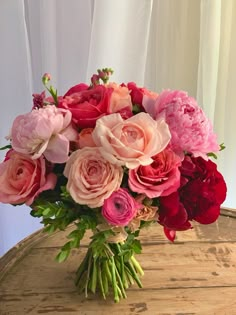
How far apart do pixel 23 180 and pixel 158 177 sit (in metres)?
0.19

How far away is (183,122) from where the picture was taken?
725 millimetres

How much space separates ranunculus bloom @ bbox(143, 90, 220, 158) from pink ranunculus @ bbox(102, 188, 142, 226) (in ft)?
0.34

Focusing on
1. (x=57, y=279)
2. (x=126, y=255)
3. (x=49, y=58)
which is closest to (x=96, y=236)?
(x=126, y=255)

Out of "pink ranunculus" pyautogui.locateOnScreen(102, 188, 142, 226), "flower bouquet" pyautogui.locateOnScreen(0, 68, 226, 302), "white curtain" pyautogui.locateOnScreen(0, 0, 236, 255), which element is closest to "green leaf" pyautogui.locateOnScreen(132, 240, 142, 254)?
"flower bouquet" pyautogui.locateOnScreen(0, 68, 226, 302)

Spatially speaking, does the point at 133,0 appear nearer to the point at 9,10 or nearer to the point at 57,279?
the point at 9,10

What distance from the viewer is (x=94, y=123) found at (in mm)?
730

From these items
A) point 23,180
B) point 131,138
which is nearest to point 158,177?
point 131,138

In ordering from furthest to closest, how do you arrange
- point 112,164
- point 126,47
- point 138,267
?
point 126,47
point 138,267
point 112,164

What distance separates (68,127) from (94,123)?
0.04 meters

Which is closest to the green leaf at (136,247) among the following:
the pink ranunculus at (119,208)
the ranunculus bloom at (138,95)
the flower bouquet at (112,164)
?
the flower bouquet at (112,164)

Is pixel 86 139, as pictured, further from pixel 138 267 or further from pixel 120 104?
pixel 138 267

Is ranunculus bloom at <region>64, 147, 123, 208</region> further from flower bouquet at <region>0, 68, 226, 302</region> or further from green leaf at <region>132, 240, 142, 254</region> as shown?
green leaf at <region>132, 240, 142, 254</region>

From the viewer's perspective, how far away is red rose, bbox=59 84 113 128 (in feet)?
2.40

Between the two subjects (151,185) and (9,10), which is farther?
(9,10)
